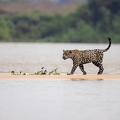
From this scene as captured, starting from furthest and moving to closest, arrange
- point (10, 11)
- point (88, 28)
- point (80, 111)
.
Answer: point (10, 11) → point (88, 28) → point (80, 111)

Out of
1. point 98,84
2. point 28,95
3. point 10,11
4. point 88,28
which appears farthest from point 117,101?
point 10,11

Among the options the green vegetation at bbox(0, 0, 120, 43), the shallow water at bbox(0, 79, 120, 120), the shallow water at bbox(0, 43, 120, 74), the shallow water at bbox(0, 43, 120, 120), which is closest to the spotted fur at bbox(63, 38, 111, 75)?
the shallow water at bbox(0, 43, 120, 120)

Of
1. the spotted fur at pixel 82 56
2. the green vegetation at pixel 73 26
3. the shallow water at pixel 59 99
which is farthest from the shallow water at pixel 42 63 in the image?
the green vegetation at pixel 73 26

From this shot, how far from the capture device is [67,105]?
67.5 ft

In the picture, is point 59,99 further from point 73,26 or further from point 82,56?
point 73,26

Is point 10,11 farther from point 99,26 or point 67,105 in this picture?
point 67,105

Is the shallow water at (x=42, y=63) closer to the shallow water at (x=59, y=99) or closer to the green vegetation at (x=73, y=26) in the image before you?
the shallow water at (x=59, y=99)

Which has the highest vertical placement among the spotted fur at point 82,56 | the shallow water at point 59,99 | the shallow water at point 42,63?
the spotted fur at point 82,56

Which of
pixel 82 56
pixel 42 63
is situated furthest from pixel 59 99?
pixel 42 63

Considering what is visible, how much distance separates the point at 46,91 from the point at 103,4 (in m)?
83.9

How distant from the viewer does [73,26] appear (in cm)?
10688

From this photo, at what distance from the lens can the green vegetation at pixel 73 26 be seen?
104m

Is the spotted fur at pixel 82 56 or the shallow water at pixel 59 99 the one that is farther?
the spotted fur at pixel 82 56

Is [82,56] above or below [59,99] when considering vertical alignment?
above
